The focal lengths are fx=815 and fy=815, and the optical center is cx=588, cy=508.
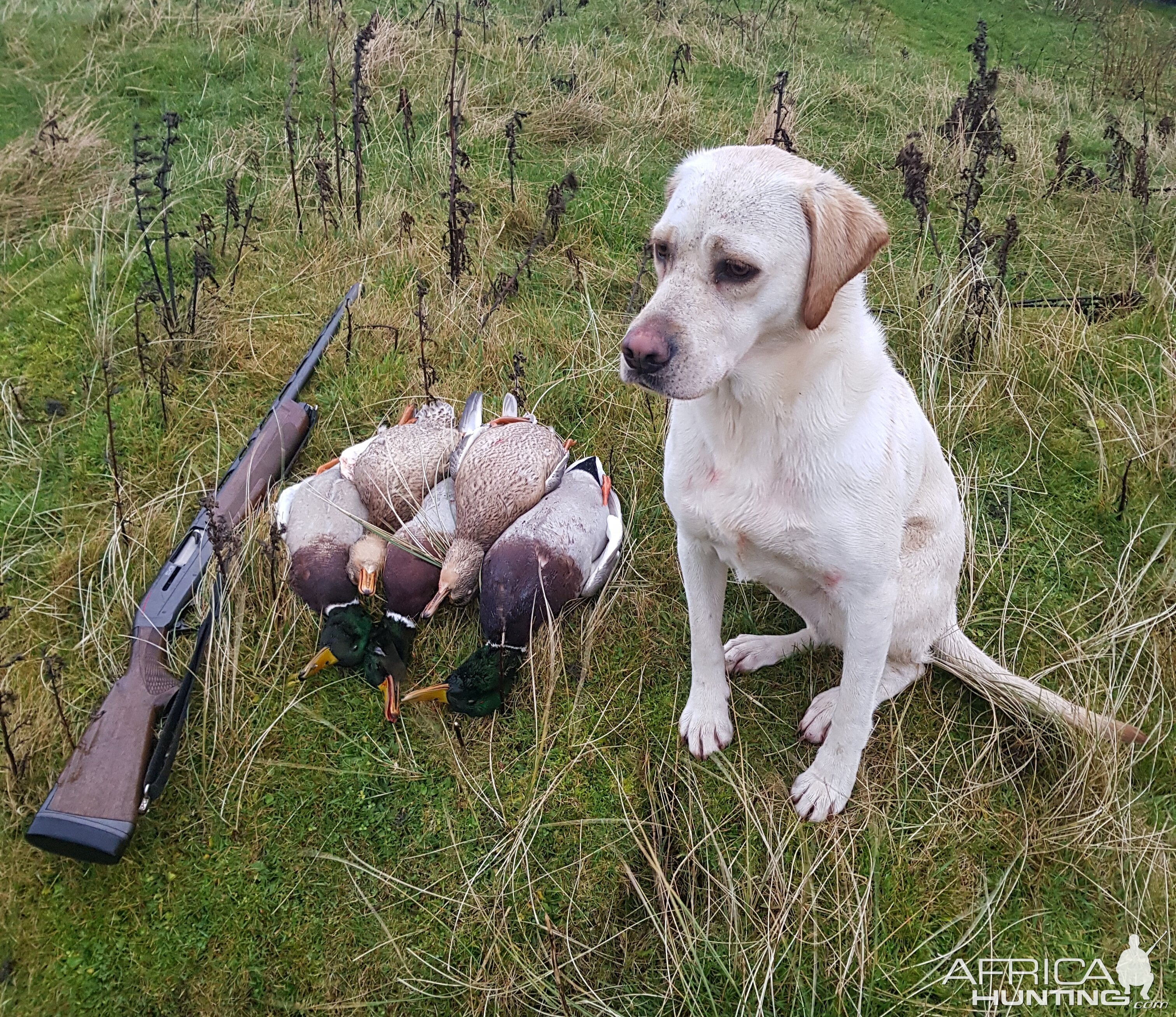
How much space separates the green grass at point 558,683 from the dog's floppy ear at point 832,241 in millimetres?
1766

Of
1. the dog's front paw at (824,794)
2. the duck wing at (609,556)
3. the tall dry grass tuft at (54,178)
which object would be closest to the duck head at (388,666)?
the duck wing at (609,556)

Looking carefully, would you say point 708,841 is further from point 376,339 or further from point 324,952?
point 376,339

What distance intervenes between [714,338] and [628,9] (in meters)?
8.42

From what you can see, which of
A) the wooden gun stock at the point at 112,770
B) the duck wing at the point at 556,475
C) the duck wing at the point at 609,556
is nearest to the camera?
A: the wooden gun stock at the point at 112,770

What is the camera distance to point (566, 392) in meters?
4.67

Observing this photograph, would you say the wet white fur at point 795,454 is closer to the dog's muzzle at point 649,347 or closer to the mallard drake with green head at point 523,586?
the dog's muzzle at point 649,347

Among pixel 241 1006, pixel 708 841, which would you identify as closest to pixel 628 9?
pixel 708 841

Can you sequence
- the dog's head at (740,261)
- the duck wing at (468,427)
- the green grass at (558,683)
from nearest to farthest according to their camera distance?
the dog's head at (740,261)
the green grass at (558,683)
the duck wing at (468,427)

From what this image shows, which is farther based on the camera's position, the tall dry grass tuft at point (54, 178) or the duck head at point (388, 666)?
the tall dry grass tuft at point (54, 178)

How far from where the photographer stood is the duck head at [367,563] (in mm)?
3471

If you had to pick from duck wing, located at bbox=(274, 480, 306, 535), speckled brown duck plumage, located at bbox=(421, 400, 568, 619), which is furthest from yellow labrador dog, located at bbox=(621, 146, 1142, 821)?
duck wing, located at bbox=(274, 480, 306, 535)

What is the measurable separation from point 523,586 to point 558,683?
18.7 inches

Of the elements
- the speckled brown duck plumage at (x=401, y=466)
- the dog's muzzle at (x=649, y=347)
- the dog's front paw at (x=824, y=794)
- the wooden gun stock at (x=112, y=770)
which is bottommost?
the dog's front paw at (x=824, y=794)

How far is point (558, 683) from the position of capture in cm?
347
